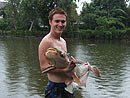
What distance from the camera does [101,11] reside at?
33156 millimetres

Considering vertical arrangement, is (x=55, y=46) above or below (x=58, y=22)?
below

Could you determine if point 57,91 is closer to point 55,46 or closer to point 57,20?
point 55,46

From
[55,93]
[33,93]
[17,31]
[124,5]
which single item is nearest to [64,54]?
[55,93]

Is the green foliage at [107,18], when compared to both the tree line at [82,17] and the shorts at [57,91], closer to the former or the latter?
the tree line at [82,17]

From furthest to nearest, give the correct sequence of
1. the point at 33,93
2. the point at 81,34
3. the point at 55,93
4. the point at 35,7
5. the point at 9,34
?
the point at 9,34 → the point at 35,7 → the point at 81,34 → the point at 33,93 → the point at 55,93

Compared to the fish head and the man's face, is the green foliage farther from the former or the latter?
the fish head

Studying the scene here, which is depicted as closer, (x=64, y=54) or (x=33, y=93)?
(x=64, y=54)

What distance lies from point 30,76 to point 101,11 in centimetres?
2748

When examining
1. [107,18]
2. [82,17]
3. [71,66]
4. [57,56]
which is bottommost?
[71,66]

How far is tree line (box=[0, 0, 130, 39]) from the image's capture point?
100 feet

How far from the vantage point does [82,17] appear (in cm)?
3500

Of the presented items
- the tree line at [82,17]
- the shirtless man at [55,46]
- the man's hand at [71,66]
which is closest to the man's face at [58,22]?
the shirtless man at [55,46]

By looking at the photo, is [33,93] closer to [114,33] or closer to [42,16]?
[114,33]

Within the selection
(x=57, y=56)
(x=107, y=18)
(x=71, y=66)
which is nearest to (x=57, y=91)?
(x=71, y=66)
